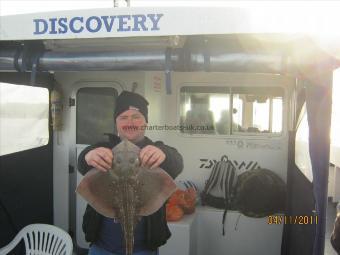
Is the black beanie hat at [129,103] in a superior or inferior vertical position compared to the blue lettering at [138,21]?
inferior

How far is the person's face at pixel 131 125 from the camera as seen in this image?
2346 millimetres

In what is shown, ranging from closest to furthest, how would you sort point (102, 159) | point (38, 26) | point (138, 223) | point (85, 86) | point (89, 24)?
point (102, 159) < point (138, 223) < point (89, 24) < point (38, 26) < point (85, 86)

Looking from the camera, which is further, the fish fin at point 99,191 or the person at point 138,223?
the person at point 138,223

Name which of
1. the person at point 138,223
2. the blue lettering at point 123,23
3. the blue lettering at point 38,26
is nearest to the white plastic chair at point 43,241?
the person at point 138,223

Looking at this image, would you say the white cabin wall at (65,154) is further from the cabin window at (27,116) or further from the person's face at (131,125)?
the person's face at (131,125)

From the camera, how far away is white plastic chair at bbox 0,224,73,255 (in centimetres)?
327

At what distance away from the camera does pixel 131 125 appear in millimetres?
2385

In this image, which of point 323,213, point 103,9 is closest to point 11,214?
point 103,9

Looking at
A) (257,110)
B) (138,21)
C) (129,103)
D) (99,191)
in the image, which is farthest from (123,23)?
(257,110)

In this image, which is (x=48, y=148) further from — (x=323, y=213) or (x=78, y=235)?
(x=323, y=213)
